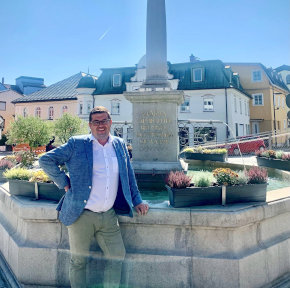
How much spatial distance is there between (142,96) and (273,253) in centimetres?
422

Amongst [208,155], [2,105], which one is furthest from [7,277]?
[2,105]

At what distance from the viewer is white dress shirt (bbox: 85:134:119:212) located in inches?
102

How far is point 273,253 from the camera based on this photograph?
3180 mm

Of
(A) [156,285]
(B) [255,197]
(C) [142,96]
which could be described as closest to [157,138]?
(C) [142,96]

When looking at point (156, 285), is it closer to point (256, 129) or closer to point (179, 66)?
point (179, 66)

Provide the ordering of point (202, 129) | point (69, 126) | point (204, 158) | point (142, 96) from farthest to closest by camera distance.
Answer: point (202, 129), point (69, 126), point (204, 158), point (142, 96)

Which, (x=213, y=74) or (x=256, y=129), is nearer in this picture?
(x=213, y=74)

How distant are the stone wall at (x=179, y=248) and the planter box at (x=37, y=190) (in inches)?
7.4

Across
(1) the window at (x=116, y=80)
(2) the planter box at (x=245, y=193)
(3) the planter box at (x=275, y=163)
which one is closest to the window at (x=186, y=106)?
(1) the window at (x=116, y=80)

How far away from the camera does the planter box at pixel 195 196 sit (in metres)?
3.08

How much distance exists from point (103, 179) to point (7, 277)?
202cm

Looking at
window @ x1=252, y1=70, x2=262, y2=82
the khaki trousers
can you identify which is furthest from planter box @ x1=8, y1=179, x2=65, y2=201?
window @ x1=252, y1=70, x2=262, y2=82

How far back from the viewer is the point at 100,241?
2.71m

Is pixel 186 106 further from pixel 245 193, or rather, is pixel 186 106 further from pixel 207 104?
pixel 245 193
